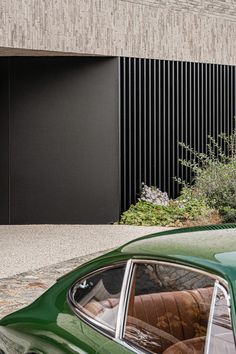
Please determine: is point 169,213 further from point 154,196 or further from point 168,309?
point 168,309

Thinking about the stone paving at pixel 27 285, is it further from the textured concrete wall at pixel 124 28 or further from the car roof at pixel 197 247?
the textured concrete wall at pixel 124 28

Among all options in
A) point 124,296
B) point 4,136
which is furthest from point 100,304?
point 4,136

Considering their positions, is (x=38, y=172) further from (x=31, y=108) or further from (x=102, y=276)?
(x=102, y=276)

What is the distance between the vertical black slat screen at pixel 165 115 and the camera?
606 inches

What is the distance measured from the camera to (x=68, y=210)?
49.9 ft

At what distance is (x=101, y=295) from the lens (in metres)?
3.44

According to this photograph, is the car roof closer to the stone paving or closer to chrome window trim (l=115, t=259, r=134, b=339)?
chrome window trim (l=115, t=259, r=134, b=339)

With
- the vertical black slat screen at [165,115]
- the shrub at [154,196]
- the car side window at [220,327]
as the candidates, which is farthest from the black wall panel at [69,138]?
the car side window at [220,327]

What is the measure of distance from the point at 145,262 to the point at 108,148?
38.8 ft

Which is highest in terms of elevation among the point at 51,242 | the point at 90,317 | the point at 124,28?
the point at 124,28

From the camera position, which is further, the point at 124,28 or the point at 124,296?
the point at 124,28

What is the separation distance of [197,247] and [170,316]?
293mm

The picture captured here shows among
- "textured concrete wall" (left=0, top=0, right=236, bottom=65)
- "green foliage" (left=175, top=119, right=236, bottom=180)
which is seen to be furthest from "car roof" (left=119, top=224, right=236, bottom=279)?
"green foliage" (left=175, top=119, right=236, bottom=180)

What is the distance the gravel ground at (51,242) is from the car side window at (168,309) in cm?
615
